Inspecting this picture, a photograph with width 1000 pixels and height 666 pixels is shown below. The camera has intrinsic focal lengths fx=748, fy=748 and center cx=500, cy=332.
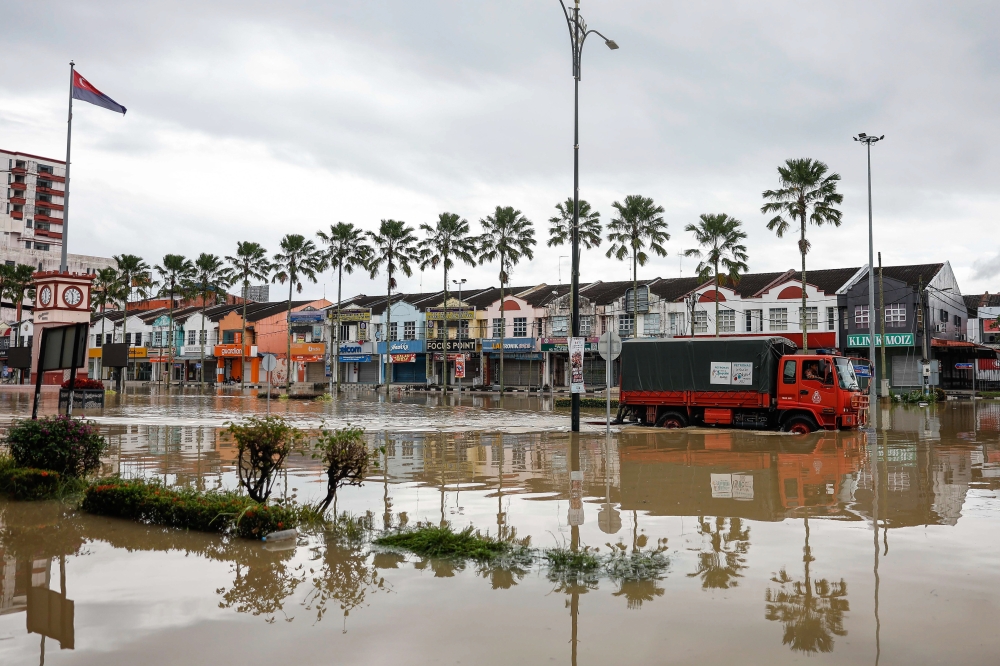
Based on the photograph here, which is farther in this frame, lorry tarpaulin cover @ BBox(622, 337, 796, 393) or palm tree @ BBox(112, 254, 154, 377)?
palm tree @ BBox(112, 254, 154, 377)

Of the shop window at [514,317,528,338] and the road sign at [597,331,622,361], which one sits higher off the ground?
the shop window at [514,317,528,338]

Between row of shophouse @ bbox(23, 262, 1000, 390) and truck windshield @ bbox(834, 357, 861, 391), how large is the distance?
24.3 meters

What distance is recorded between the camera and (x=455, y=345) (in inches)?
2623

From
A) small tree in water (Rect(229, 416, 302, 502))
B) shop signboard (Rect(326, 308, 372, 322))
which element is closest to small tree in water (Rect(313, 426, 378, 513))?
small tree in water (Rect(229, 416, 302, 502))

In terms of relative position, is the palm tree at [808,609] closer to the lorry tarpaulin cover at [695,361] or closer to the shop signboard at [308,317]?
the lorry tarpaulin cover at [695,361]

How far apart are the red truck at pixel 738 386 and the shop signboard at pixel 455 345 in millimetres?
41929

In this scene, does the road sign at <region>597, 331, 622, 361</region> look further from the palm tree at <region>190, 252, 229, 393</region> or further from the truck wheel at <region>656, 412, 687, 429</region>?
the palm tree at <region>190, 252, 229, 393</region>

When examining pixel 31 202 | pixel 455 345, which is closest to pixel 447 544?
pixel 455 345

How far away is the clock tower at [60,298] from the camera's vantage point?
28234 mm

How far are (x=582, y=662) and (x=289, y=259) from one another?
6290 centimetres

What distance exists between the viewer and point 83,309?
28844mm

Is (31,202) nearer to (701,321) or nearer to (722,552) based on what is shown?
(701,321)

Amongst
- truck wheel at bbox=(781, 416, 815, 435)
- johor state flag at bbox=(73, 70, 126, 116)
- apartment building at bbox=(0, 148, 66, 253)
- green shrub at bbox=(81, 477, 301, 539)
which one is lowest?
green shrub at bbox=(81, 477, 301, 539)

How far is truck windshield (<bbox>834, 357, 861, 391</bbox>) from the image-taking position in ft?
68.6
